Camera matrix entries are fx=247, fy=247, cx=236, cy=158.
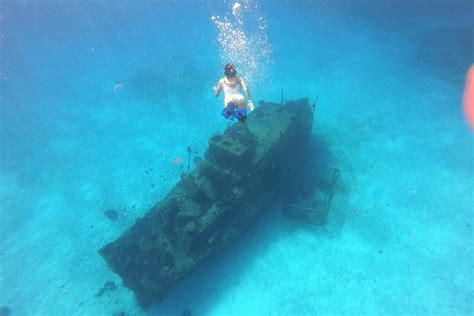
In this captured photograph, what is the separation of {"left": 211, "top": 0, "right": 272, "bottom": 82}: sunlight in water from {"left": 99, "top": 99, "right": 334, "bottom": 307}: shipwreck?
12.1m

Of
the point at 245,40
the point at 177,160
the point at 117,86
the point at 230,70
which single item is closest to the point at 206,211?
the point at 230,70

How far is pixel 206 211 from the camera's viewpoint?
29.5 feet

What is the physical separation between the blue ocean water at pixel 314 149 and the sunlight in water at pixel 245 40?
0.32 m

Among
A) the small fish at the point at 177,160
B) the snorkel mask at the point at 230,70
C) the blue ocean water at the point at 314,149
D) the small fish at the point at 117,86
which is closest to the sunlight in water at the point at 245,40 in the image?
the blue ocean water at the point at 314,149

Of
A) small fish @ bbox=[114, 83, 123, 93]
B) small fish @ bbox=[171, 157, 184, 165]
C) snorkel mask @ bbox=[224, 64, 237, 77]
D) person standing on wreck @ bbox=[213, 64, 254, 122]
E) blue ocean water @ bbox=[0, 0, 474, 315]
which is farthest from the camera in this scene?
small fish @ bbox=[114, 83, 123, 93]

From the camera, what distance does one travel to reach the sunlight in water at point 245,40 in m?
22.8

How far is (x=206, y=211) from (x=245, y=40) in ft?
84.3

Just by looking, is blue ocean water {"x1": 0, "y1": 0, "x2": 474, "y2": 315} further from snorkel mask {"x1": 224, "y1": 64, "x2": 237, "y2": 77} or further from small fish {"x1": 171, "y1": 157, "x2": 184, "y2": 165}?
snorkel mask {"x1": 224, "y1": 64, "x2": 237, "y2": 77}

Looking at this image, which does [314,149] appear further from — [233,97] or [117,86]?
[117,86]

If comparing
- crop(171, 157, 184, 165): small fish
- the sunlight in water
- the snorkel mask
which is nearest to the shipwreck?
the snorkel mask

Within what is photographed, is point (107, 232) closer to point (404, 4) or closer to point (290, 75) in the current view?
point (290, 75)

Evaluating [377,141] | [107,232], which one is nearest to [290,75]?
[377,141]

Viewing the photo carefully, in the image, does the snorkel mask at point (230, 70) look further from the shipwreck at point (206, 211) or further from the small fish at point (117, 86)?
the small fish at point (117, 86)

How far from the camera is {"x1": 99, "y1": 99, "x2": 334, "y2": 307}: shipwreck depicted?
8469mm
